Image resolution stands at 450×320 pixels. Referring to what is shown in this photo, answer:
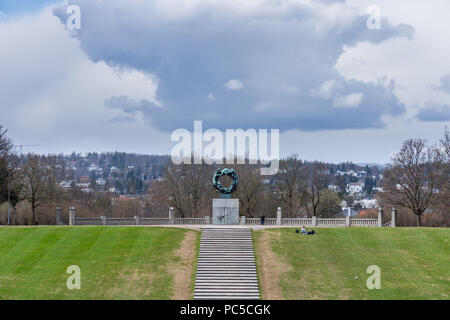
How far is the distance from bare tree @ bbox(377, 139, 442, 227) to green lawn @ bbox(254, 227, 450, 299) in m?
23.5

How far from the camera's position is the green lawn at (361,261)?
45.5 m

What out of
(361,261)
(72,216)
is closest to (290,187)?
(72,216)

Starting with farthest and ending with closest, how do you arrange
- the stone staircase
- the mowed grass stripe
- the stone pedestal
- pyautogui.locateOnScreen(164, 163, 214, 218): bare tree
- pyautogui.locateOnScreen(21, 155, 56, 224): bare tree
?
pyautogui.locateOnScreen(164, 163, 214, 218): bare tree < pyautogui.locateOnScreen(21, 155, 56, 224): bare tree < the stone pedestal < the stone staircase < the mowed grass stripe

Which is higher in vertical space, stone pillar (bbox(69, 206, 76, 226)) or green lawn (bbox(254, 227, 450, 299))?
stone pillar (bbox(69, 206, 76, 226))

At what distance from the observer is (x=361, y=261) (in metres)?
51.3

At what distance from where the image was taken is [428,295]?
44.5 meters

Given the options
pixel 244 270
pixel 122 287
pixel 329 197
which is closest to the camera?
pixel 122 287

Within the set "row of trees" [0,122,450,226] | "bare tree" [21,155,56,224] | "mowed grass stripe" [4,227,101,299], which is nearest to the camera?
"mowed grass stripe" [4,227,101,299]

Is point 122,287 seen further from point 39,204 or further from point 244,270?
point 39,204

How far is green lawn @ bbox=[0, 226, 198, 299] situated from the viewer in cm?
4534

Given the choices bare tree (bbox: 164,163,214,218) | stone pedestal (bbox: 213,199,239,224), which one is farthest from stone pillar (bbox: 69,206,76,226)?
bare tree (bbox: 164,163,214,218)

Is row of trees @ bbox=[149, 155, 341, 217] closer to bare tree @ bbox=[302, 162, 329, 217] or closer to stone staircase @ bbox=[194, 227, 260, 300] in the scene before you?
bare tree @ bbox=[302, 162, 329, 217]
